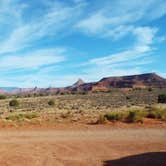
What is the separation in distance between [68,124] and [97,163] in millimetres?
12603

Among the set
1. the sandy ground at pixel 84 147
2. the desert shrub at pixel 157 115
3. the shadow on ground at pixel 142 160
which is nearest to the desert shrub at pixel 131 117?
the desert shrub at pixel 157 115

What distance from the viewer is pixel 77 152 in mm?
15859

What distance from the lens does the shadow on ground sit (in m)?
13.3

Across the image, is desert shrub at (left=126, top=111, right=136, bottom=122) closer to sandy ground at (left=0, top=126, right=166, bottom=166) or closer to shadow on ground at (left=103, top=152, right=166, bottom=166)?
sandy ground at (left=0, top=126, right=166, bottom=166)

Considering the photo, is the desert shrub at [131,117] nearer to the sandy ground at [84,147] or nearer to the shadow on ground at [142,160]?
the sandy ground at [84,147]

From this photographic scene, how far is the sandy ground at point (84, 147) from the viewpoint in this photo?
14.1 m

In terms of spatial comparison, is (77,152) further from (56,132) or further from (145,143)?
(56,132)

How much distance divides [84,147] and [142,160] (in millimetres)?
3842

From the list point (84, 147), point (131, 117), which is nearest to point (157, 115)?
point (131, 117)

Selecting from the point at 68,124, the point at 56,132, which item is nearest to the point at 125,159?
the point at 56,132

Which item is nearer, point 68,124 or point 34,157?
point 34,157

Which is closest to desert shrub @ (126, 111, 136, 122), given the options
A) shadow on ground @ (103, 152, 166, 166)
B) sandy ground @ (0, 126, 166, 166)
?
sandy ground @ (0, 126, 166, 166)

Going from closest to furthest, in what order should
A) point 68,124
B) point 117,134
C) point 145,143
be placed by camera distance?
point 145,143 < point 117,134 < point 68,124

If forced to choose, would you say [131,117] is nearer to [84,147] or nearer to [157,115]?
[157,115]
